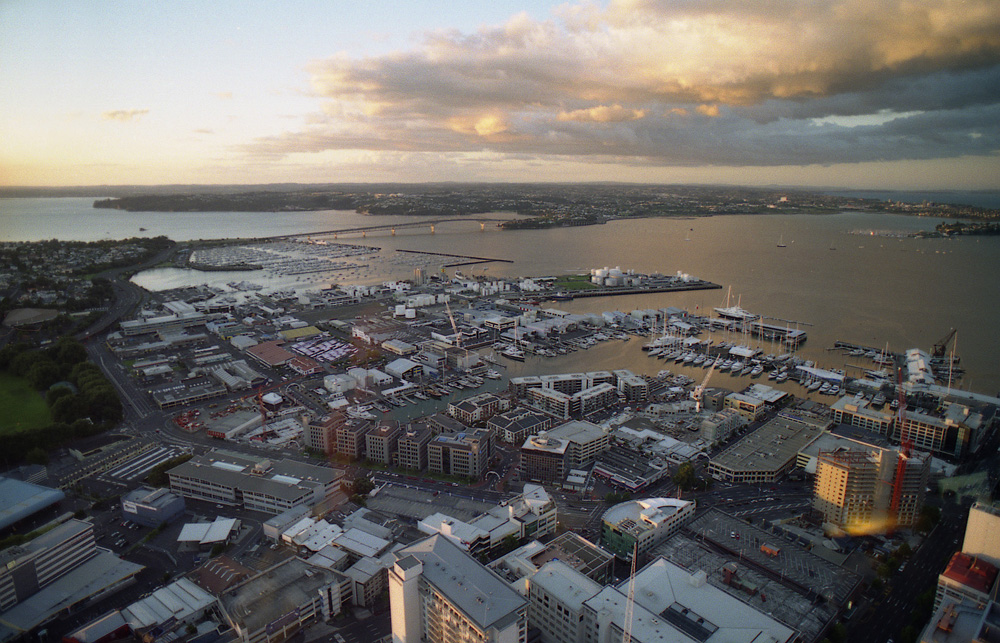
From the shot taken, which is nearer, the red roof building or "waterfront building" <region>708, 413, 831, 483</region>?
the red roof building

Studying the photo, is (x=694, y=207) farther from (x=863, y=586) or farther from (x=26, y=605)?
(x=26, y=605)

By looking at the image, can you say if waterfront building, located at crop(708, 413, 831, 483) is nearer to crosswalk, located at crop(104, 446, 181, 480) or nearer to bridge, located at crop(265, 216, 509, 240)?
crosswalk, located at crop(104, 446, 181, 480)

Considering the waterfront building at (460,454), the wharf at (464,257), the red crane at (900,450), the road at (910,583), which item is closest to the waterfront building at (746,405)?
the red crane at (900,450)

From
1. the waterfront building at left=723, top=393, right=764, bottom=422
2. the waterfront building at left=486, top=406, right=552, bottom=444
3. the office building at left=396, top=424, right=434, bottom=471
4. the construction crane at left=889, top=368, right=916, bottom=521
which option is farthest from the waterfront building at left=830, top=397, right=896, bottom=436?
the office building at left=396, top=424, right=434, bottom=471

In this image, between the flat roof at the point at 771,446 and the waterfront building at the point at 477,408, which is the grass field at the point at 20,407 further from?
the flat roof at the point at 771,446

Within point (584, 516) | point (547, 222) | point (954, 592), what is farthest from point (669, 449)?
point (547, 222)

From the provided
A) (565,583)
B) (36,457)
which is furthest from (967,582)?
(36,457)

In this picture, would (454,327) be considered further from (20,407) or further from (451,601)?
(451,601)
